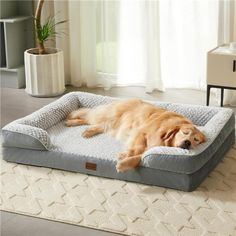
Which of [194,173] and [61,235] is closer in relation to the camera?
[61,235]

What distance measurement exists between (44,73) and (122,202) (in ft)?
6.71

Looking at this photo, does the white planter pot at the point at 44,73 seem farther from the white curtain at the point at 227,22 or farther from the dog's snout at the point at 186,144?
the dog's snout at the point at 186,144

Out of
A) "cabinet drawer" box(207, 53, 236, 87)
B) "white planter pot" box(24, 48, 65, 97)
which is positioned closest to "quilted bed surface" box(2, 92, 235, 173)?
"cabinet drawer" box(207, 53, 236, 87)

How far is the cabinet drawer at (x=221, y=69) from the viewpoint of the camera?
4020 millimetres

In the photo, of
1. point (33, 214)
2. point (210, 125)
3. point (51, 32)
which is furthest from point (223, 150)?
point (51, 32)

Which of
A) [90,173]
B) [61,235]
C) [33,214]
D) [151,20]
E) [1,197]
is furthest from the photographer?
[151,20]

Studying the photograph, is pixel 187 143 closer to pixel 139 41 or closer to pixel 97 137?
pixel 97 137

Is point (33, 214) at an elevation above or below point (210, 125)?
below

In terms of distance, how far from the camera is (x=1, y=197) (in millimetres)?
2939

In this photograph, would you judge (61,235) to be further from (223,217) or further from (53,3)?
(53,3)

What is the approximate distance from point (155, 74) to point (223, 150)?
155 cm

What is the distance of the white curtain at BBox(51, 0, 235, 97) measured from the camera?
4.65m

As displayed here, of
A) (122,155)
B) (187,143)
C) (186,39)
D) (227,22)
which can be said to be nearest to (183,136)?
(187,143)

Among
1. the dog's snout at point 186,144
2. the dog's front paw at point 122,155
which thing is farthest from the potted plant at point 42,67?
the dog's snout at point 186,144
